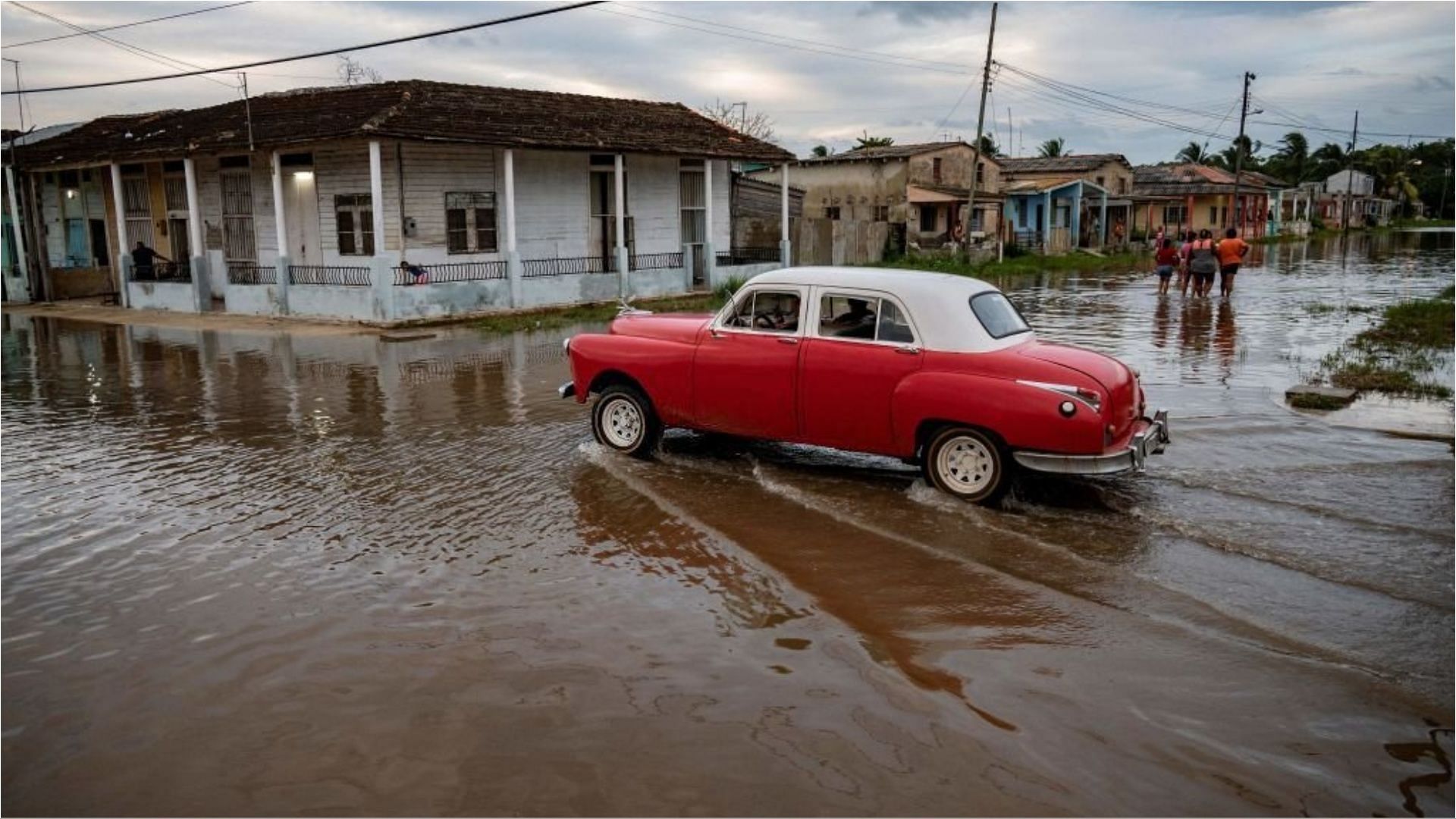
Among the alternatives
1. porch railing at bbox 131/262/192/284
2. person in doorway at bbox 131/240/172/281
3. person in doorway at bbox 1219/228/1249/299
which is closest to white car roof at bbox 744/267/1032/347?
person in doorway at bbox 1219/228/1249/299

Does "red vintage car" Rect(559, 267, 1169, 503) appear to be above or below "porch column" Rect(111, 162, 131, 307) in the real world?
below

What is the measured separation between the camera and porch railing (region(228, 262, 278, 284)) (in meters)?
24.0

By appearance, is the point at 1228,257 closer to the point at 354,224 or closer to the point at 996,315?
the point at 996,315

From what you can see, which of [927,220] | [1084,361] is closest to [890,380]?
[1084,361]

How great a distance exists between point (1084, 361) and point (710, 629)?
12.0ft

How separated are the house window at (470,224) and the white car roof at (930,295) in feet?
57.3

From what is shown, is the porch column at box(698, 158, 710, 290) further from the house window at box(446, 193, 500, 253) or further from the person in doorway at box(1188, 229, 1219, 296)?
the person in doorway at box(1188, 229, 1219, 296)

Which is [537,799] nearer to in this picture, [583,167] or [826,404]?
[826,404]

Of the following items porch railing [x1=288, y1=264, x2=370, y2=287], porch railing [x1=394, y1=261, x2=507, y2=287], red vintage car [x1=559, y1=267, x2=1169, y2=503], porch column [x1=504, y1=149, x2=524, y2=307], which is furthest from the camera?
porch column [x1=504, y1=149, x2=524, y2=307]

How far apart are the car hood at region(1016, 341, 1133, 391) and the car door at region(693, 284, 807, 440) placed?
5.60ft

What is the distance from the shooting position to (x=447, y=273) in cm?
2400

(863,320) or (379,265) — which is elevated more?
(379,265)

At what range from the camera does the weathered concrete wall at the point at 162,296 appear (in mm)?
24859

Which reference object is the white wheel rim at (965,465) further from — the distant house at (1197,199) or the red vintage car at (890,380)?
the distant house at (1197,199)
